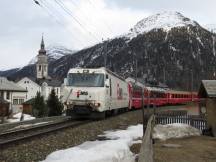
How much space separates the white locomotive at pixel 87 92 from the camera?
87.4ft

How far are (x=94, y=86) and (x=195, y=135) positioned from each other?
274 inches

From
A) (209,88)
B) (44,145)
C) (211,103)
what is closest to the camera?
Result: (44,145)

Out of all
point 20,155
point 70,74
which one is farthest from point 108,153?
point 70,74

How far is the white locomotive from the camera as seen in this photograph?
87.4ft

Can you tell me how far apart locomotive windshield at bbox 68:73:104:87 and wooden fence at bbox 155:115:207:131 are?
155 inches

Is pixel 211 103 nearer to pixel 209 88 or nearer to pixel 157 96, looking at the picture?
pixel 209 88

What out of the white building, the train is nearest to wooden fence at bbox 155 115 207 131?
the train

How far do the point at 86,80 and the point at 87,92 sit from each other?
1.13 meters

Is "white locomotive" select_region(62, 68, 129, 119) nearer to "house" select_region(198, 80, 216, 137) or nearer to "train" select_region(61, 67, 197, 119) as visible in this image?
"train" select_region(61, 67, 197, 119)

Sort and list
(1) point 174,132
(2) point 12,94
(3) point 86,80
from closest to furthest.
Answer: (1) point 174,132 → (3) point 86,80 → (2) point 12,94

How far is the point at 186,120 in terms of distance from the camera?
26.1 meters

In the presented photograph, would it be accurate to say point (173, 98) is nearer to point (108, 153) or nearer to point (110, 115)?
point (110, 115)

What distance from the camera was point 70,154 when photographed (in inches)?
469

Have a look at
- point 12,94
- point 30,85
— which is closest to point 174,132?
point 12,94
